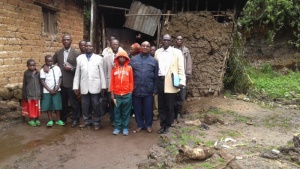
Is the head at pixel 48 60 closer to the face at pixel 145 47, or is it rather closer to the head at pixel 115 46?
the head at pixel 115 46

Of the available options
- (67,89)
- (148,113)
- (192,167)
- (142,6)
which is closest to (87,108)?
(67,89)

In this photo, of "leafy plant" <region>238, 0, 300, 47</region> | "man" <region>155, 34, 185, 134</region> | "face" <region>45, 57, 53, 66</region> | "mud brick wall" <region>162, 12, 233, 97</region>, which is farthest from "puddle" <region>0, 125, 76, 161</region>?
"leafy plant" <region>238, 0, 300, 47</region>

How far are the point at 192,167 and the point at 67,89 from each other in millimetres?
3216

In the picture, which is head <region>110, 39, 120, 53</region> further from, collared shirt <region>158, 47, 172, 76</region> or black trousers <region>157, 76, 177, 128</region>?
black trousers <region>157, 76, 177, 128</region>

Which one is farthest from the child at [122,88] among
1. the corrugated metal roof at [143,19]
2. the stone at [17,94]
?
Answer: the corrugated metal roof at [143,19]

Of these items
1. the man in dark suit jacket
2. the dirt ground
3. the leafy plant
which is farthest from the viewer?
the leafy plant

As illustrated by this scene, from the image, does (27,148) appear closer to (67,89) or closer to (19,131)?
(19,131)

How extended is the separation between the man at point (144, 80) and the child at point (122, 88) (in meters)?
0.13

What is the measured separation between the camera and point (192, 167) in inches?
136

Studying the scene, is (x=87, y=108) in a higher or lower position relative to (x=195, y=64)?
lower

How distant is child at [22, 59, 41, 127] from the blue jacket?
1933 millimetres

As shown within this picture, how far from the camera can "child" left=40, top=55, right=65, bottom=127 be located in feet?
17.8

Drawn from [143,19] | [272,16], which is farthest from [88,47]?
[272,16]

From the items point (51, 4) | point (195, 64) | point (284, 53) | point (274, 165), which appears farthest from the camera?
point (284, 53)
